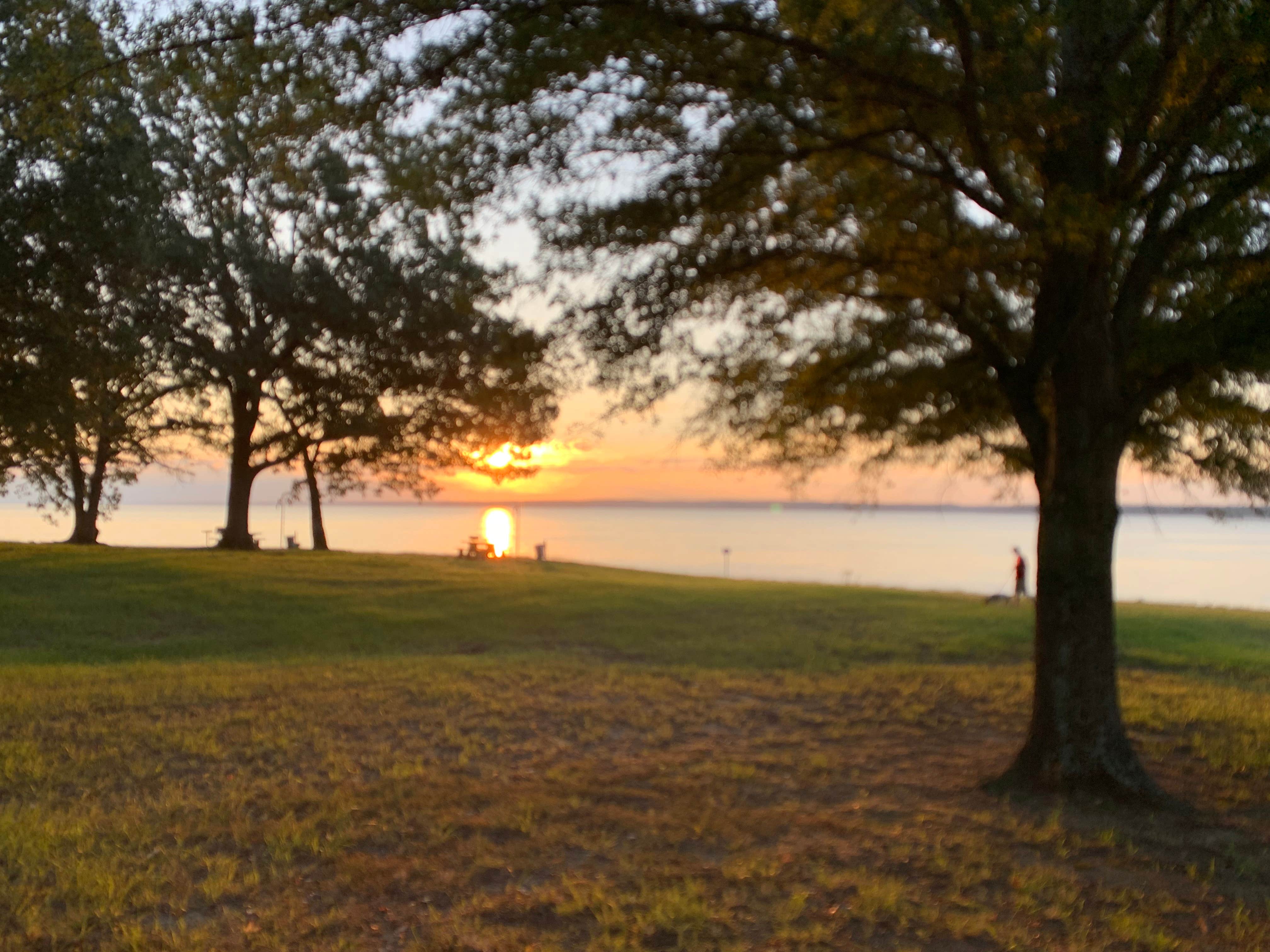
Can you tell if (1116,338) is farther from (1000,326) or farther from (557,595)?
(557,595)

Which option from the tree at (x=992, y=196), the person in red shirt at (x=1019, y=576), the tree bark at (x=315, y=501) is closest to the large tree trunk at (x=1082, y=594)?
the tree at (x=992, y=196)

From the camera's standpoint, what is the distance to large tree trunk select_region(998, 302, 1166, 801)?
765 cm

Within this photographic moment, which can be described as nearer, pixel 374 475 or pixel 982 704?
pixel 982 704

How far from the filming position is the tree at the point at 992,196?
7.00 m

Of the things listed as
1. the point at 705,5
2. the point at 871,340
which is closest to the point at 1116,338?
the point at 871,340

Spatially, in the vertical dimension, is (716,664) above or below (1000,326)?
below

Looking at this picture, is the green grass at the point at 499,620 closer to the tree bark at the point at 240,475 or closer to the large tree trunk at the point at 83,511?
the tree bark at the point at 240,475

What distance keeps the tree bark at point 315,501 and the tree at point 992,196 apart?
25.5 m

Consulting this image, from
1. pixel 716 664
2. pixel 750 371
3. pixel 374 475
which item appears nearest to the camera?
pixel 750 371

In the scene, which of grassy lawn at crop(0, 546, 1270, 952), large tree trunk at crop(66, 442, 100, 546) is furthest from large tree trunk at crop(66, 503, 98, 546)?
grassy lawn at crop(0, 546, 1270, 952)

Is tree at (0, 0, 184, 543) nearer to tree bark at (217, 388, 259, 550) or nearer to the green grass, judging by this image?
the green grass

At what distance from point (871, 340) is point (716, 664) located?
23.1 feet

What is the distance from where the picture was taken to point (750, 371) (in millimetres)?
9648

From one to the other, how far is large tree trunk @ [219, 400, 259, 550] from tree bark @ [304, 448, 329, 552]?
177 cm
